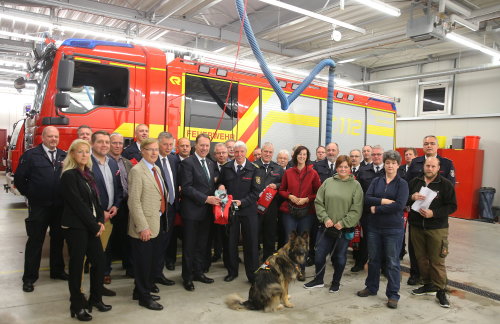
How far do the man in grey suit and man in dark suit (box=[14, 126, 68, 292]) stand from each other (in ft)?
3.51

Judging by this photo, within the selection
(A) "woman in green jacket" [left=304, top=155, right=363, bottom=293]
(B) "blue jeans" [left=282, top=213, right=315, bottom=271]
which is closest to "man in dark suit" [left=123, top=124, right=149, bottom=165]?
(B) "blue jeans" [left=282, top=213, right=315, bottom=271]

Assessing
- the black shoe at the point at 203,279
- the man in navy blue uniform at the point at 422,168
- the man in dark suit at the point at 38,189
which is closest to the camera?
the man in dark suit at the point at 38,189

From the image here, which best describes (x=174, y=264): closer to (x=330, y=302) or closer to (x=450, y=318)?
(x=330, y=302)

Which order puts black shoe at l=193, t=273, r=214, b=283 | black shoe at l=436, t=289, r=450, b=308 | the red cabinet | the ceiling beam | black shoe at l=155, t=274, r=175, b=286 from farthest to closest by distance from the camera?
the red cabinet < the ceiling beam < black shoe at l=193, t=273, r=214, b=283 < black shoe at l=155, t=274, r=175, b=286 < black shoe at l=436, t=289, r=450, b=308

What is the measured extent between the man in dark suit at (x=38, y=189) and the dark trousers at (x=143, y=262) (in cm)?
113

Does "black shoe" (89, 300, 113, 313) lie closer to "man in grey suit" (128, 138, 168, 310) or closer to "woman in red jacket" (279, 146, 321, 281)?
"man in grey suit" (128, 138, 168, 310)

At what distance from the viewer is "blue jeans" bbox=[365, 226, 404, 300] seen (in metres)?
3.82

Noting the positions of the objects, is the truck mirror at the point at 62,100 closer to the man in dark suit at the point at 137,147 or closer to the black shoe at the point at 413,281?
the man in dark suit at the point at 137,147

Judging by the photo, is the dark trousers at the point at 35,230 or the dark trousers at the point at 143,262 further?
the dark trousers at the point at 35,230

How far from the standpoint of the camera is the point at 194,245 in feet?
13.4

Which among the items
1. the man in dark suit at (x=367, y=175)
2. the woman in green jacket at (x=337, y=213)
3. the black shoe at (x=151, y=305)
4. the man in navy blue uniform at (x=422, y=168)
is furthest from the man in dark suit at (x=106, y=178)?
the man in navy blue uniform at (x=422, y=168)

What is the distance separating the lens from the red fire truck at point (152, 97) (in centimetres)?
474

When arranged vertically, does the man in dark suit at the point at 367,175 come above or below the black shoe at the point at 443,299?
above

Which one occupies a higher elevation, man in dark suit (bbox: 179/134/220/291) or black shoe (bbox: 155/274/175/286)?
man in dark suit (bbox: 179/134/220/291)
